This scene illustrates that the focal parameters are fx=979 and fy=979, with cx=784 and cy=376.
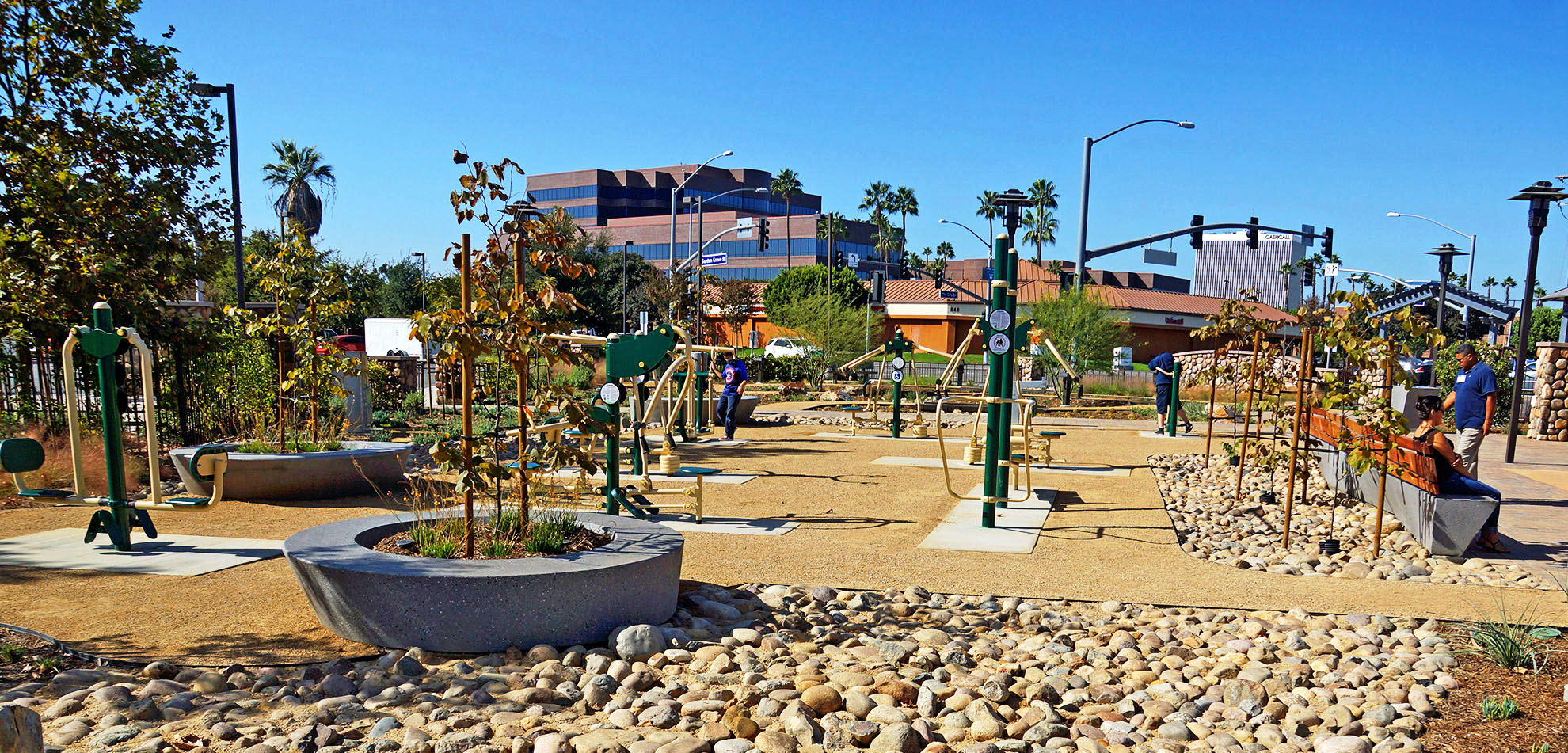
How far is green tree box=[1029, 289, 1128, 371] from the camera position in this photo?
107 feet

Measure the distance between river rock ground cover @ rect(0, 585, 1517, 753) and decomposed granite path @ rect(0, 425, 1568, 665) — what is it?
55cm

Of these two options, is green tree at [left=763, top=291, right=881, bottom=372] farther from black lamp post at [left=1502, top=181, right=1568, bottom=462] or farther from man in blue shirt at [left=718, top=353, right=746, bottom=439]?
black lamp post at [left=1502, top=181, right=1568, bottom=462]

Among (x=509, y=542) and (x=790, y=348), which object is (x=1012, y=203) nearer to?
(x=509, y=542)

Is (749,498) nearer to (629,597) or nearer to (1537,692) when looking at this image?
(629,597)

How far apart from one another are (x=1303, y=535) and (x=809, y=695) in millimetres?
6513

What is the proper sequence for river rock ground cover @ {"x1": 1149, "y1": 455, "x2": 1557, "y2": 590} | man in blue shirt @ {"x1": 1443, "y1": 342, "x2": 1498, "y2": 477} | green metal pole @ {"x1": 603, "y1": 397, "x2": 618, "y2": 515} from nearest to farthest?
river rock ground cover @ {"x1": 1149, "y1": 455, "x2": 1557, "y2": 590}
green metal pole @ {"x1": 603, "y1": 397, "x2": 618, "y2": 515}
man in blue shirt @ {"x1": 1443, "y1": 342, "x2": 1498, "y2": 477}

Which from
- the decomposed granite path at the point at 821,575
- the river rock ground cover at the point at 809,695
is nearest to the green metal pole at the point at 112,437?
the decomposed granite path at the point at 821,575

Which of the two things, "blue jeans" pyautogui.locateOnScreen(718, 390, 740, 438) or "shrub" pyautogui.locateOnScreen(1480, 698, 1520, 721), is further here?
"blue jeans" pyautogui.locateOnScreen(718, 390, 740, 438)

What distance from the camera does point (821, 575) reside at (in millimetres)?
6621

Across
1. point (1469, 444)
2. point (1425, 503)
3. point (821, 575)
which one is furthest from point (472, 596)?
point (1469, 444)

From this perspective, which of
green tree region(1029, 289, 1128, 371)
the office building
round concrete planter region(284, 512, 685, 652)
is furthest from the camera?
the office building

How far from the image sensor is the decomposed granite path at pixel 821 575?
16.2ft

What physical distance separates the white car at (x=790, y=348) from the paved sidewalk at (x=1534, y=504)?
1945cm

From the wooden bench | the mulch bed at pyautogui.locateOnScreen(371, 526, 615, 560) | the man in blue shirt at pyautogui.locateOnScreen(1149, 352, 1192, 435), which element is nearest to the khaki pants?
the wooden bench
